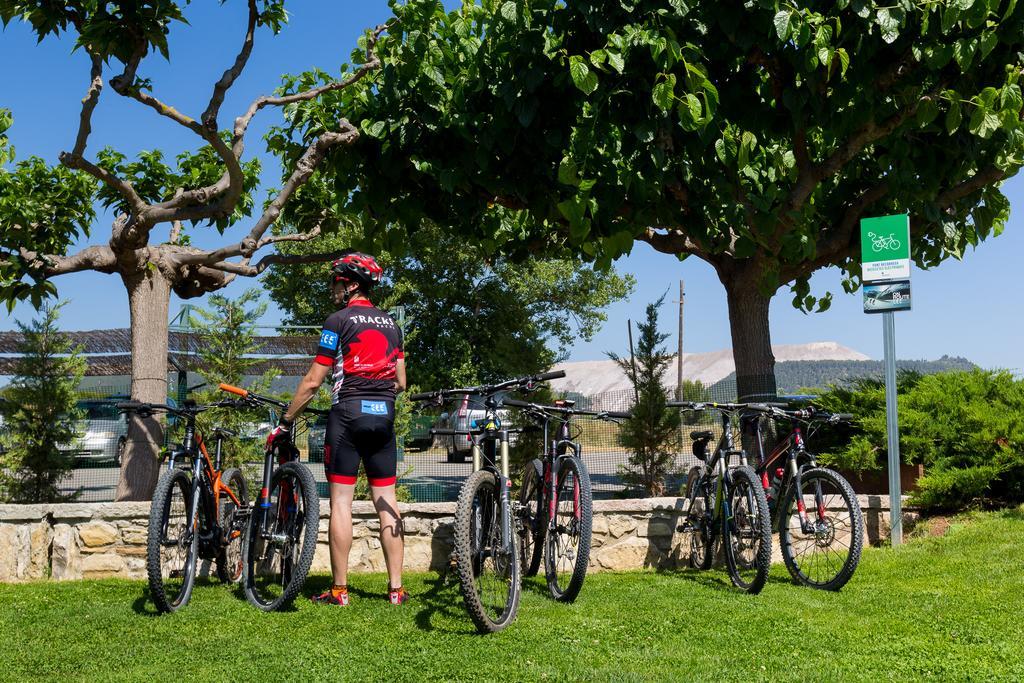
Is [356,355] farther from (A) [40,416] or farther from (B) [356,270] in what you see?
(A) [40,416]

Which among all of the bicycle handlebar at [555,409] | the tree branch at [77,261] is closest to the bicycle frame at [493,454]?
the bicycle handlebar at [555,409]

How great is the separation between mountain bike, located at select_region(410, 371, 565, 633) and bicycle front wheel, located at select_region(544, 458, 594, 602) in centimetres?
52

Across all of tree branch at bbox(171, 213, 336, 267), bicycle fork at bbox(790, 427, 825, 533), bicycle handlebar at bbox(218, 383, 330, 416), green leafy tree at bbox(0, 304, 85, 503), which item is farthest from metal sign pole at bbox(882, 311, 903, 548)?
green leafy tree at bbox(0, 304, 85, 503)

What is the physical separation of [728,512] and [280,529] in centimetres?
306

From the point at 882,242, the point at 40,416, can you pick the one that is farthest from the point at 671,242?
the point at 40,416

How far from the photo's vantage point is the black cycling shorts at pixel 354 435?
5.38 metres

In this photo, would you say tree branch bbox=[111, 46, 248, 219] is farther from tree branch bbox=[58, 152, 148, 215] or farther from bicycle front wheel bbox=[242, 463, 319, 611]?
bicycle front wheel bbox=[242, 463, 319, 611]

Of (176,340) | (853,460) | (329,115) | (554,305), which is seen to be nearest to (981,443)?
(853,460)

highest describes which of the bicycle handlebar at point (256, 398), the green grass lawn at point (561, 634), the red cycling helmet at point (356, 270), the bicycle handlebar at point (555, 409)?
the red cycling helmet at point (356, 270)

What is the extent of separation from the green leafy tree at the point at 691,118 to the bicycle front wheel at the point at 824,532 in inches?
86.6

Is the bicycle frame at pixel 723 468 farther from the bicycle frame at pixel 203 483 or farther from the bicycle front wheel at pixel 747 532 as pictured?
the bicycle frame at pixel 203 483

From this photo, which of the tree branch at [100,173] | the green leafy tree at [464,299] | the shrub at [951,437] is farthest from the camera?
the green leafy tree at [464,299]

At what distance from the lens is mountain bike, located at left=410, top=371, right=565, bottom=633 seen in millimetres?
4641

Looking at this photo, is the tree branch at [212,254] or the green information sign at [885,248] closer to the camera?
the green information sign at [885,248]
